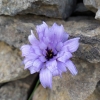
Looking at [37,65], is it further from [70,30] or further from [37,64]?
[70,30]

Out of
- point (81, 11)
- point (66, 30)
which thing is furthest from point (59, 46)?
point (81, 11)

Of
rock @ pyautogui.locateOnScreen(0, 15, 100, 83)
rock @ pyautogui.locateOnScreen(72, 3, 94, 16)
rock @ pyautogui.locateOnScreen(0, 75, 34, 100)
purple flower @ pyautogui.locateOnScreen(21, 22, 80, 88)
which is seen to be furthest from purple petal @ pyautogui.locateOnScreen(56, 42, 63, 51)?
rock @ pyautogui.locateOnScreen(0, 75, 34, 100)

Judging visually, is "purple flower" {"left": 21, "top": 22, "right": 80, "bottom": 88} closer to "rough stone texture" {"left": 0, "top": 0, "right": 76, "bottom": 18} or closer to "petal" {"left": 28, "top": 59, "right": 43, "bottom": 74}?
"petal" {"left": 28, "top": 59, "right": 43, "bottom": 74}

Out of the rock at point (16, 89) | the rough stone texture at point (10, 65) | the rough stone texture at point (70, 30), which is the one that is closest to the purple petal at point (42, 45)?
the rough stone texture at point (70, 30)

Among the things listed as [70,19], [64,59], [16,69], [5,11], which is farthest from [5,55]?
[64,59]

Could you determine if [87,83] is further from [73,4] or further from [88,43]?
[73,4]

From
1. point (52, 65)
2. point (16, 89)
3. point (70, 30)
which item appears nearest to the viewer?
point (52, 65)
